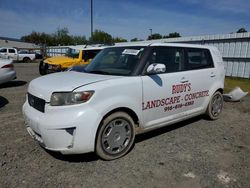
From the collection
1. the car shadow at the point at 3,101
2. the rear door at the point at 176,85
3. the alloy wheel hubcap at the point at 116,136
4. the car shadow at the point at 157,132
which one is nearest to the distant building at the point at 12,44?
the car shadow at the point at 3,101

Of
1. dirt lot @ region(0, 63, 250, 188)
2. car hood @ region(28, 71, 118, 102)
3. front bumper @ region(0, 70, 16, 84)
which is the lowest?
dirt lot @ region(0, 63, 250, 188)

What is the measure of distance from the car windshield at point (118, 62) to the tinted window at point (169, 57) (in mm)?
265

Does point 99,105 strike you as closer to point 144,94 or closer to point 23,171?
point 144,94

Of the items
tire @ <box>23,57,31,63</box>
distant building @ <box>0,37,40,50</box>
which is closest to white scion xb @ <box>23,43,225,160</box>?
tire @ <box>23,57,31,63</box>

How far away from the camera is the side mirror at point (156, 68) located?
3762 millimetres

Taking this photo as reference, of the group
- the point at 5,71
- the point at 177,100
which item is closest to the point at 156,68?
the point at 177,100

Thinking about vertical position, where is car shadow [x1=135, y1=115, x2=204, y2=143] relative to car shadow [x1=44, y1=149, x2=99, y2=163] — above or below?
above

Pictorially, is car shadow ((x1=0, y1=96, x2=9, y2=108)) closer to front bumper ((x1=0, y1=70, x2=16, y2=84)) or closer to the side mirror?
front bumper ((x1=0, y1=70, x2=16, y2=84))

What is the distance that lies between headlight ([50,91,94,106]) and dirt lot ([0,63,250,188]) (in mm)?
948

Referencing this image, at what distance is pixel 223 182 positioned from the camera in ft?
9.96

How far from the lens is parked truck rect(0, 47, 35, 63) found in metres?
27.1

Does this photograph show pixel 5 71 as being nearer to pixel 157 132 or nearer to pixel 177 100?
pixel 157 132

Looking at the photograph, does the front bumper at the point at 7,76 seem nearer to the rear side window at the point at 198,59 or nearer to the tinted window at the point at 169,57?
the tinted window at the point at 169,57

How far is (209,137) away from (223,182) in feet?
5.30
